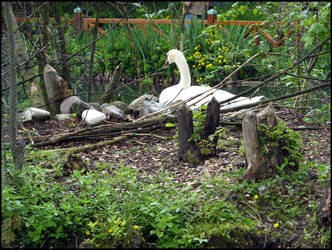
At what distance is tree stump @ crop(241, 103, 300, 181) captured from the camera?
304cm

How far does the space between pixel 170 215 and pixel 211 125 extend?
1430 mm

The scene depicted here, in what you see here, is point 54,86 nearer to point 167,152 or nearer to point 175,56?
point 175,56

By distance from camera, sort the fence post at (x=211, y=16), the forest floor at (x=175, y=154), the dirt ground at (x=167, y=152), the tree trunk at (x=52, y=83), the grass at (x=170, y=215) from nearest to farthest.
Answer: the grass at (x=170, y=215), the forest floor at (x=175, y=154), the dirt ground at (x=167, y=152), the tree trunk at (x=52, y=83), the fence post at (x=211, y=16)

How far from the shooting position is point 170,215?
2.69m

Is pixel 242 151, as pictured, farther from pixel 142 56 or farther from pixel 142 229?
pixel 142 56

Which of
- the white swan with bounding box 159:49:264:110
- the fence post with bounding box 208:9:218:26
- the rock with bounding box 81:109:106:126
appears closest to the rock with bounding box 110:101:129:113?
the white swan with bounding box 159:49:264:110

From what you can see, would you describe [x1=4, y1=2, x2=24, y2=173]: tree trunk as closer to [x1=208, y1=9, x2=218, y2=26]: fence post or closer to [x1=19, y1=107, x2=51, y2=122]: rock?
[x1=19, y1=107, x2=51, y2=122]: rock

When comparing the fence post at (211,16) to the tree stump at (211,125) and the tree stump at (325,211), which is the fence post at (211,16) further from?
the tree stump at (325,211)

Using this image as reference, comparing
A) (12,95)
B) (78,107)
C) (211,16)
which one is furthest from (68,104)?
(211,16)

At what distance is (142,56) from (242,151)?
7.47 meters

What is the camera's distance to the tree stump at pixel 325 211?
7.80 feet

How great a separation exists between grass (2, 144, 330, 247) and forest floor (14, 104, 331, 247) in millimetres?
115

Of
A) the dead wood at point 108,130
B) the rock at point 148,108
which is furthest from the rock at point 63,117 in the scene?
the dead wood at point 108,130

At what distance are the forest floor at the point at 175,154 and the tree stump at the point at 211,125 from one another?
0.10 metres
